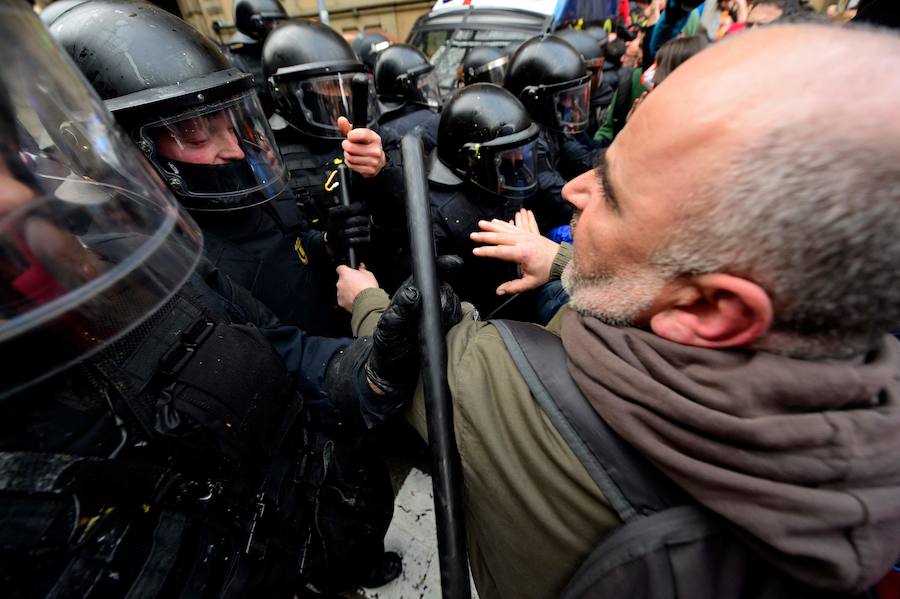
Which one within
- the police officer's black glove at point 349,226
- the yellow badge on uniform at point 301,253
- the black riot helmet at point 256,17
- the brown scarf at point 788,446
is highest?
the black riot helmet at point 256,17

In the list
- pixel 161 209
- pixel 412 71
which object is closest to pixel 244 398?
pixel 161 209

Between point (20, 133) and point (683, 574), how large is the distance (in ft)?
4.51

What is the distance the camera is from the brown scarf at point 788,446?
1.85ft

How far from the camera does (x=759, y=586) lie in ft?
2.20

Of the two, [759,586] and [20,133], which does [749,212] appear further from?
[20,133]

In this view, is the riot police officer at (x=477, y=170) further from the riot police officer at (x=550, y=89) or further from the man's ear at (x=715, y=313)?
the man's ear at (x=715, y=313)

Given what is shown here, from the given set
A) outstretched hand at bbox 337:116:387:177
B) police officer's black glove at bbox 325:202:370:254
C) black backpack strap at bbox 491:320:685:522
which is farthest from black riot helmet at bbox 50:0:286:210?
black backpack strap at bbox 491:320:685:522

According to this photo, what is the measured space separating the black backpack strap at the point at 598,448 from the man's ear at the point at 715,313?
0.74 feet

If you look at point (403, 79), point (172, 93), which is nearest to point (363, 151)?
A: point (172, 93)

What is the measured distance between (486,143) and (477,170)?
0.55 feet

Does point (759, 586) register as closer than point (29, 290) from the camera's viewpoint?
No

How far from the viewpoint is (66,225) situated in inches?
25.6

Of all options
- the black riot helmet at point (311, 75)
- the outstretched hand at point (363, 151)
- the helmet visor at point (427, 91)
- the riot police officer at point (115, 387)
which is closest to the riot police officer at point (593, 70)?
the helmet visor at point (427, 91)

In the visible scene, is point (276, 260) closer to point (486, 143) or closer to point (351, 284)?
point (351, 284)
